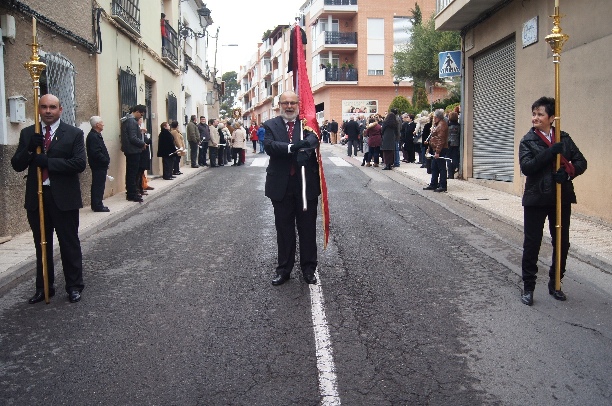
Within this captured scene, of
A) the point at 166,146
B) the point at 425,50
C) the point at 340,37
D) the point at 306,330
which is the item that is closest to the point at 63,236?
the point at 306,330

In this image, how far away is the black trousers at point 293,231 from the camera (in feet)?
21.0

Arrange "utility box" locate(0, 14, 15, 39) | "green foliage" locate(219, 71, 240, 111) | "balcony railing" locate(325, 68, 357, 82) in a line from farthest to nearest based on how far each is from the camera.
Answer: "green foliage" locate(219, 71, 240, 111) < "balcony railing" locate(325, 68, 357, 82) < "utility box" locate(0, 14, 15, 39)

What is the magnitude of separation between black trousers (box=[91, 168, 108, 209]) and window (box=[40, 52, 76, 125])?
3.61ft

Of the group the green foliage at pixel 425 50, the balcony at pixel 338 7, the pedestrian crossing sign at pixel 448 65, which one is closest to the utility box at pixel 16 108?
the pedestrian crossing sign at pixel 448 65

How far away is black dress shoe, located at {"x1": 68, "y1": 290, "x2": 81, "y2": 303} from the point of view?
5883 millimetres

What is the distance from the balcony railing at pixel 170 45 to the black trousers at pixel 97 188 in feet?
33.7

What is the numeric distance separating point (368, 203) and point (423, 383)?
8.35 metres

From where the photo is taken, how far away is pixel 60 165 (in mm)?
5758

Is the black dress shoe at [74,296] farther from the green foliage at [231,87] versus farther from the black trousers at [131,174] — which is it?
the green foliage at [231,87]

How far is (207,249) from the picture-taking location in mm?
8211

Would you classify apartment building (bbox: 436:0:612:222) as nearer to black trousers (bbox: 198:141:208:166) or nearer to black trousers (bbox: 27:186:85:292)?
black trousers (bbox: 27:186:85:292)

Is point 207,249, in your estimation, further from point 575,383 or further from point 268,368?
point 575,383

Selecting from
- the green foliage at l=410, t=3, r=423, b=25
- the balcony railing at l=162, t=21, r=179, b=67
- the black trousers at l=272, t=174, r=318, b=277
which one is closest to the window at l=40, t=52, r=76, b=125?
the black trousers at l=272, t=174, r=318, b=277

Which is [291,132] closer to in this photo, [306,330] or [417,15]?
[306,330]
